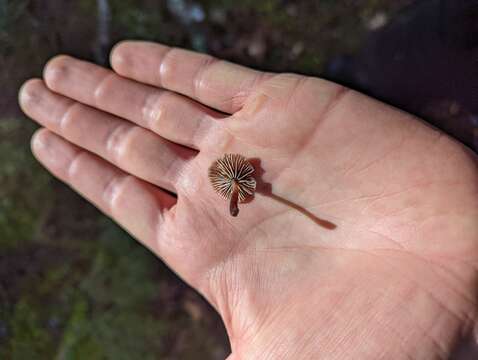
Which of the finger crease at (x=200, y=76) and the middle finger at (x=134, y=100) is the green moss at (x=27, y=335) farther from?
the finger crease at (x=200, y=76)

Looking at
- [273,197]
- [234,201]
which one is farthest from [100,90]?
[273,197]

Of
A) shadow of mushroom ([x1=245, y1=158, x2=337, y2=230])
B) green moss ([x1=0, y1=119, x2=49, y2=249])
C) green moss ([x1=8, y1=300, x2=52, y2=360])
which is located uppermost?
shadow of mushroom ([x1=245, y1=158, x2=337, y2=230])

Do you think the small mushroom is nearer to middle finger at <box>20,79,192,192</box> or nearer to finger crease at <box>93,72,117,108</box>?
middle finger at <box>20,79,192,192</box>

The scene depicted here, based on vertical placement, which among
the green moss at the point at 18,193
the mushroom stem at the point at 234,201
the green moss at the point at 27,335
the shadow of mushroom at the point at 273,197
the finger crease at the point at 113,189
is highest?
the shadow of mushroom at the point at 273,197

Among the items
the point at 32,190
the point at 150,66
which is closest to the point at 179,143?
the point at 150,66

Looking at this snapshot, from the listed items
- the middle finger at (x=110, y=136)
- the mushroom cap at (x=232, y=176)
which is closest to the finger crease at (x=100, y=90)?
the middle finger at (x=110, y=136)

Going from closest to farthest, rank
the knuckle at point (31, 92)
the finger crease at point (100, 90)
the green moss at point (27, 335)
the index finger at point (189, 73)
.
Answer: the index finger at point (189, 73)
the finger crease at point (100, 90)
the knuckle at point (31, 92)
the green moss at point (27, 335)

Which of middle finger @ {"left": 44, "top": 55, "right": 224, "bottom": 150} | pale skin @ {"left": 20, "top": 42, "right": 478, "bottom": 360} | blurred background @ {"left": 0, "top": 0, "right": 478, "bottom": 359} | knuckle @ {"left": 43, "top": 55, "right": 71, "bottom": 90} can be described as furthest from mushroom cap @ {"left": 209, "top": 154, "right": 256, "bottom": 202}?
knuckle @ {"left": 43, "top": 55, "right": 71, "bottom": 90}

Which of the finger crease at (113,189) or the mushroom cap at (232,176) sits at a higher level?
the mushroom cap at (232,176)
